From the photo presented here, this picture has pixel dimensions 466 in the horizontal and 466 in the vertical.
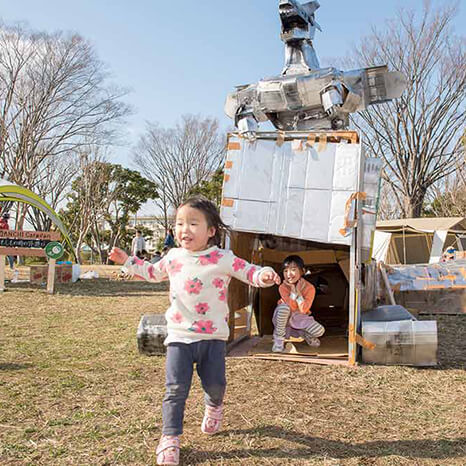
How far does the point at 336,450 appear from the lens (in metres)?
2.30

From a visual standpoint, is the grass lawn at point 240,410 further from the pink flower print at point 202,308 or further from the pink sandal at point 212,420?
the pink flower print at point 202,308

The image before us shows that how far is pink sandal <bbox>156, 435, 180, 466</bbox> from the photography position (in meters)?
2.10

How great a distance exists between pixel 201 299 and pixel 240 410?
0.86 m

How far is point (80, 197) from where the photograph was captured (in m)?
24.2

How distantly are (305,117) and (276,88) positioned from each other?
491mm

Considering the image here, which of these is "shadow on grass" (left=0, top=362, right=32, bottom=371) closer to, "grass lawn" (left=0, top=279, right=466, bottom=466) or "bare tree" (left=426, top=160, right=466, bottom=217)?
"grass lawn" (left=0, top=279, right=466, bottom=466)

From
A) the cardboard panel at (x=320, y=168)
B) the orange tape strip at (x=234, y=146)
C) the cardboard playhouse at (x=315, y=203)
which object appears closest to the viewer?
the cardboard playhouse at (x=315, y=203)

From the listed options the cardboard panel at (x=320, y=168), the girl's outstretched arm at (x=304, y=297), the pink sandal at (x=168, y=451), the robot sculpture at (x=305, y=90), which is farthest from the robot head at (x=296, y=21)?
the pink sandal at (x=168, y=451)

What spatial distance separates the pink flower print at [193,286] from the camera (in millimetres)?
2426

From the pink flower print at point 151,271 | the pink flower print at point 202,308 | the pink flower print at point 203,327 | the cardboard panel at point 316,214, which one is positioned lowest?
the pink flower print at point 203,327

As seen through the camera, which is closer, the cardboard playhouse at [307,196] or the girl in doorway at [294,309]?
the cardboard playhouse at [307,196]

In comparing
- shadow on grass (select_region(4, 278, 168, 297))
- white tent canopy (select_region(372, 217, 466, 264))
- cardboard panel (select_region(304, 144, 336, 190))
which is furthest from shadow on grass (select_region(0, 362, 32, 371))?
white tent canopy (select_region(372, 217, 466, 264))

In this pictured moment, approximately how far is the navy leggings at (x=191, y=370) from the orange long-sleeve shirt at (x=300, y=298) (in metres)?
2.13

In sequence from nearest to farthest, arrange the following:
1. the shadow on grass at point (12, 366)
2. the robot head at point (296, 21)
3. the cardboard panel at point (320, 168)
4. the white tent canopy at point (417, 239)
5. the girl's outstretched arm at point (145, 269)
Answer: the girl's outstretched arm at point (145, 269), the shadow on grass at point (12, 366), the cardboard panel at point (320, 168), the robot head at point (296, 21), the white tent canopy at point (417, 239)
